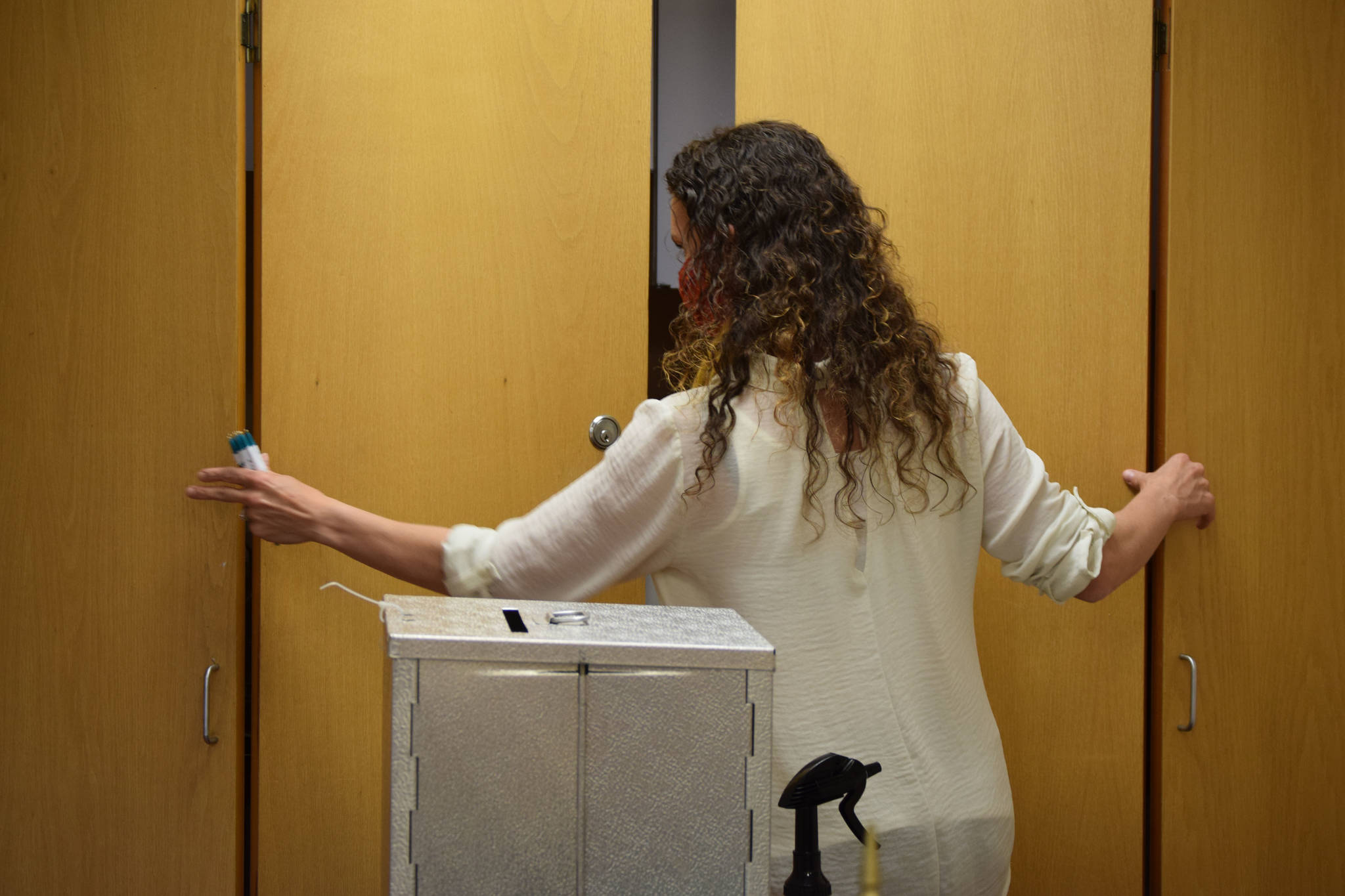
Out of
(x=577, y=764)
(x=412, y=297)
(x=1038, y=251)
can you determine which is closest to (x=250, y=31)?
(x=412, y=297)

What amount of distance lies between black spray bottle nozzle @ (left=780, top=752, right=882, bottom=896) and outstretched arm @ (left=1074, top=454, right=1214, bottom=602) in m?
0.74

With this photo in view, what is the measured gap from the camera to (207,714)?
1480 mm

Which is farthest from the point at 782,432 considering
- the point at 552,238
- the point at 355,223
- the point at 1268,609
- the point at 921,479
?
the point at 1268,609

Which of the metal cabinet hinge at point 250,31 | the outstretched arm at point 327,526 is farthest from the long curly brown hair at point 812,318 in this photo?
the metal cabinet hinge at point 250,31

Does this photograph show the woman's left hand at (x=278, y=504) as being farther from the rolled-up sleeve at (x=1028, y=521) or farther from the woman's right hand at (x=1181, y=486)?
the woman's right hand at (x=1181, y=486)

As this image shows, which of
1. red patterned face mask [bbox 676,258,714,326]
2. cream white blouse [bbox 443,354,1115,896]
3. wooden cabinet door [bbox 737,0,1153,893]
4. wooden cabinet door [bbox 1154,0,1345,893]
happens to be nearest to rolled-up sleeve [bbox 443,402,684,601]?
cream white blouse [bbox 443,354,1115,896]

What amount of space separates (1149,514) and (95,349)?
1458 millimetres

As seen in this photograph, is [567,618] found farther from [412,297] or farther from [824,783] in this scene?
[412,297]

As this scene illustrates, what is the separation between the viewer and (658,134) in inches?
70.8

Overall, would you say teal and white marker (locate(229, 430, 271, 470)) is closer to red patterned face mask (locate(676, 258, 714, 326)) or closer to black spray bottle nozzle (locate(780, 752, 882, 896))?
red patterned face mask (locate(676, 258, 714, 326))

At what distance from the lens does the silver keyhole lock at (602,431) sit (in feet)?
5.23

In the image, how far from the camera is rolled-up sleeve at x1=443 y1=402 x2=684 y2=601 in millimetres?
1036

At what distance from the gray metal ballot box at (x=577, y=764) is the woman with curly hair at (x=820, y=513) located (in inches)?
15.7

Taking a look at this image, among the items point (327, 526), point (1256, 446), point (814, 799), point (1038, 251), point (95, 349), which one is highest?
point (1038, 251)
